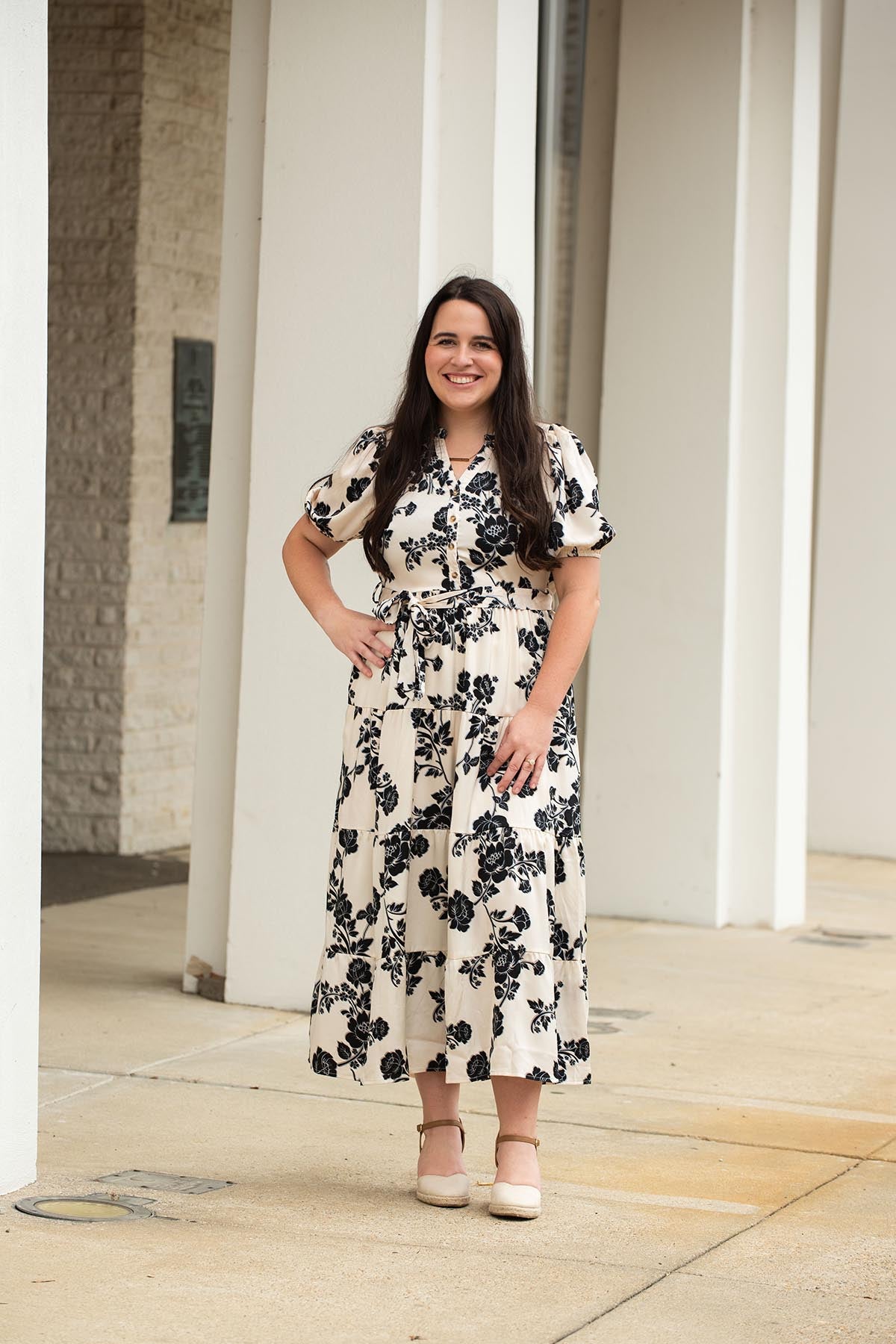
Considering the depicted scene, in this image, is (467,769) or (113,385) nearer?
(467,769)

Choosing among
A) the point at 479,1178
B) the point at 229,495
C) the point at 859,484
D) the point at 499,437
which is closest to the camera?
the point at 499,437

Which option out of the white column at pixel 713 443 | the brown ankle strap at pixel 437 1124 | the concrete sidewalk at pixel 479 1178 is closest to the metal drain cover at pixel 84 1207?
the concrete sidewalk at pixel 479 1178

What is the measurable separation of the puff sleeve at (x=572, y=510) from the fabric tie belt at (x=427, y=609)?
14cm

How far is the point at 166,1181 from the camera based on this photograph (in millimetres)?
4684

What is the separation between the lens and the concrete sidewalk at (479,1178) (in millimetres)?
3826

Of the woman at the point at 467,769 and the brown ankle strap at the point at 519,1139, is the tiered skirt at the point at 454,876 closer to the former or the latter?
the woman at the point at 467,769

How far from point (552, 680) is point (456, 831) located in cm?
36

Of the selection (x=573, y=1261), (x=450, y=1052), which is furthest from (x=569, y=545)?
(x=573, y=1261)

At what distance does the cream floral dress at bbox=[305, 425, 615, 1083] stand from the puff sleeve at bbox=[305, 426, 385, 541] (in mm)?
153

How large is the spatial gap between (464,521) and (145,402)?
18.4ft

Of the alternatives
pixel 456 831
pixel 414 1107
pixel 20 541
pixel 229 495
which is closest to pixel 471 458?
pixel 456 831

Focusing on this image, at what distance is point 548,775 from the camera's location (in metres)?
4.43

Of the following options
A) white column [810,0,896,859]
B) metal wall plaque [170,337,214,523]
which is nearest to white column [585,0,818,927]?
white column [810,0,896,859]

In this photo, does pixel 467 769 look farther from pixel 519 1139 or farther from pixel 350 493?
pixel 519 1139
